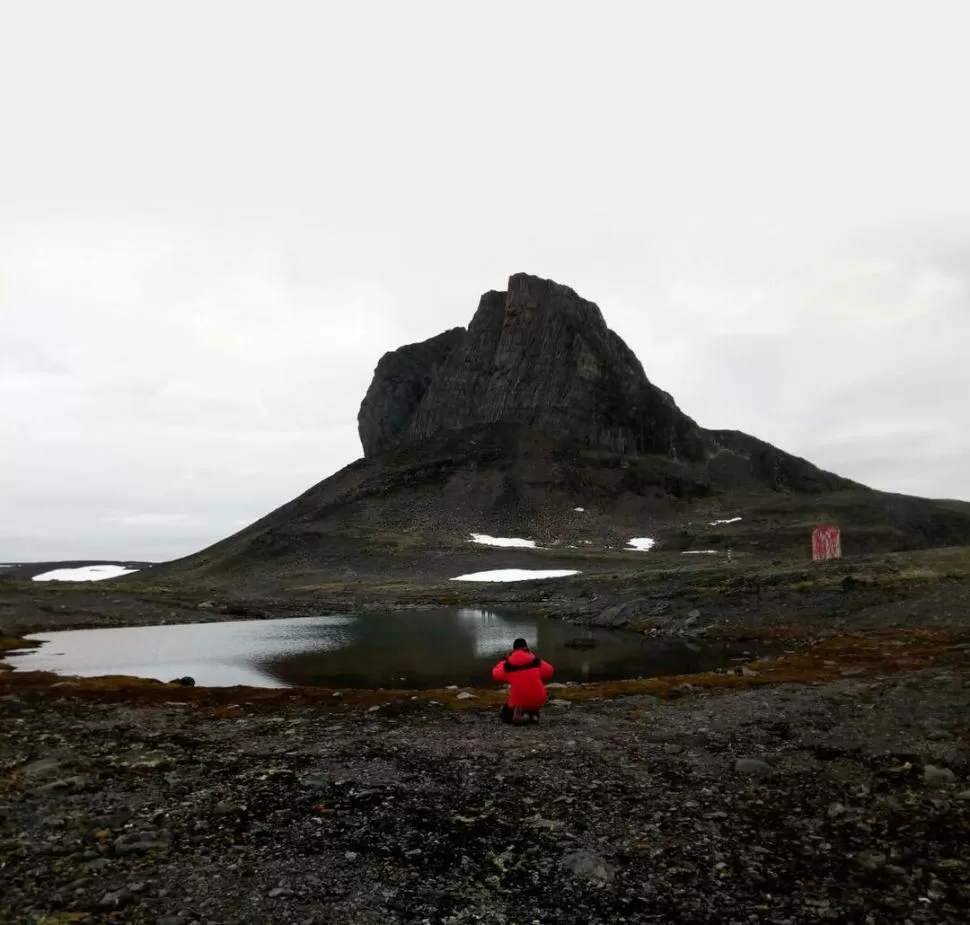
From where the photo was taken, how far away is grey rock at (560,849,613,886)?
988 centimetres

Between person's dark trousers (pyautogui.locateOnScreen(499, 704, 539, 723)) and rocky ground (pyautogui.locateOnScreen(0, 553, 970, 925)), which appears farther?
person's dark trousers (pyautogui.locateOnScreen(499, 704, 539, 723))

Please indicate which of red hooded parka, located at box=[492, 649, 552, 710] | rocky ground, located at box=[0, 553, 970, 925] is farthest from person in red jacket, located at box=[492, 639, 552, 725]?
rocky ground, located at box=[0, 553, 970, 925]

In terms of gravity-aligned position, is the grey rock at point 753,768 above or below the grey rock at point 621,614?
above

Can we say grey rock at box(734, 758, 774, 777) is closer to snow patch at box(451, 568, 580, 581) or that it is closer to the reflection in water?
the reflection in water

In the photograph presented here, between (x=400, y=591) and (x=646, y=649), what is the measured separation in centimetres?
7801

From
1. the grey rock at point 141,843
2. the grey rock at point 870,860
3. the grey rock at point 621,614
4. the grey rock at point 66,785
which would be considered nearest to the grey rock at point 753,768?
the grey rock at point 870,860

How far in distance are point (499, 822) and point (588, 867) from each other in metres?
2.38

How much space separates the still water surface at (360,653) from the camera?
Answer: 131 feet

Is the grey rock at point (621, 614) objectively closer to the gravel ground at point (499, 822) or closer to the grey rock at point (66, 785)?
the gravel ground at point (499, 822)

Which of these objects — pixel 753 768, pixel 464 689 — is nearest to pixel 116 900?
pixel 753 768

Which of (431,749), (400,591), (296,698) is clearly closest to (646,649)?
(296,698)

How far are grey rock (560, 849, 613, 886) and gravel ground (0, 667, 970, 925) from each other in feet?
0.11

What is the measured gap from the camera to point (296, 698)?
27.3 m

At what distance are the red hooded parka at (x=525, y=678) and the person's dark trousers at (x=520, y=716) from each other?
196 mm
